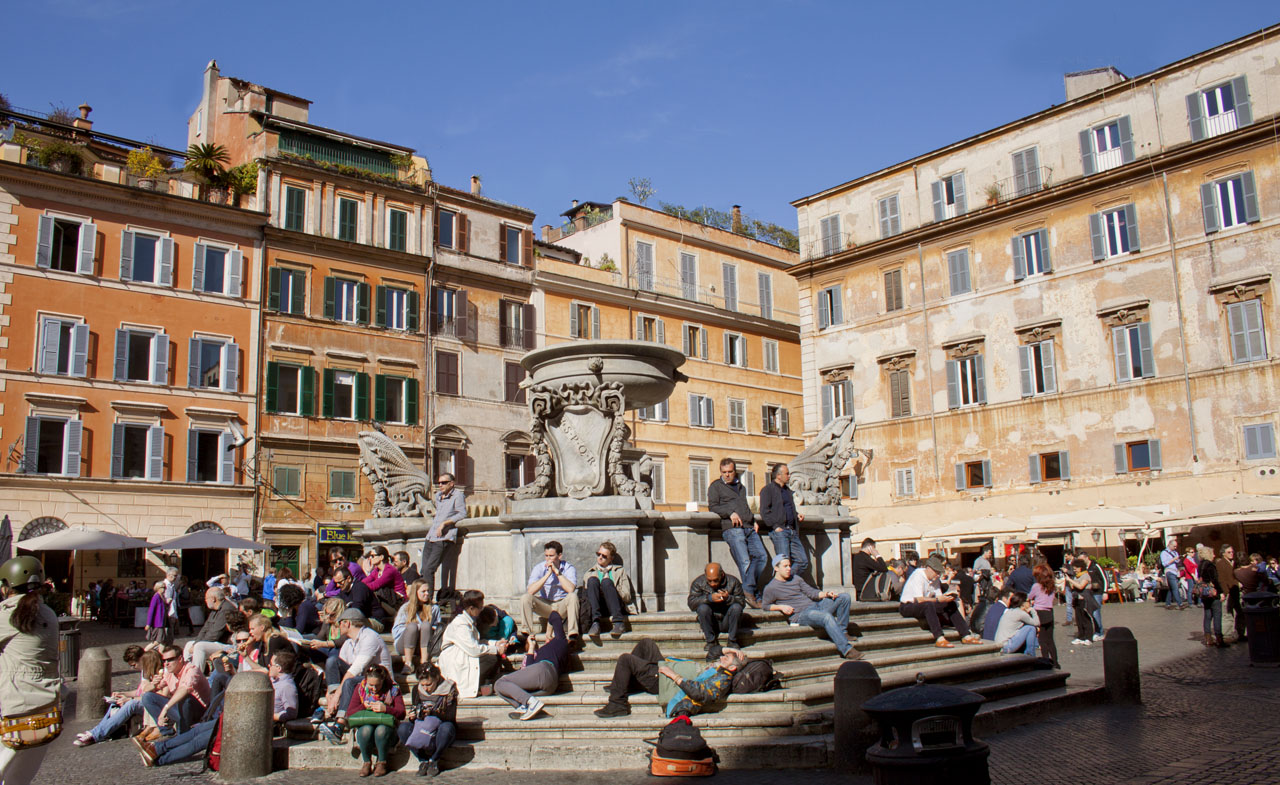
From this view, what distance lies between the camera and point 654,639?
1062 centimetres

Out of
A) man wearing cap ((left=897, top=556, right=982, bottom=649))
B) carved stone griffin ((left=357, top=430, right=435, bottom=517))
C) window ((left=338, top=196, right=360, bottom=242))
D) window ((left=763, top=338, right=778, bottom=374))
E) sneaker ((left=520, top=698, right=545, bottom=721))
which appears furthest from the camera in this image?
window ((left=763, top=338, right=778, bottom=374))

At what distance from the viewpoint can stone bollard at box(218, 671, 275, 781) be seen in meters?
8.84

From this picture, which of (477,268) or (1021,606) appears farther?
(477,268)

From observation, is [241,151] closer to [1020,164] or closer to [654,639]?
[1020,164]

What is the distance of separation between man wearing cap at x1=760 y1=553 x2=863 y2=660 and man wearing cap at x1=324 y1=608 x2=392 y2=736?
4.09m

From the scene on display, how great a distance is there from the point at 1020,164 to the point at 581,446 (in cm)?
2728

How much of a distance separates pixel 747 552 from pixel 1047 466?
78.1 feet

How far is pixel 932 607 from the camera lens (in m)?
12.8

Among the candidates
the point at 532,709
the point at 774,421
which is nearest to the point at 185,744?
the point at 532,709

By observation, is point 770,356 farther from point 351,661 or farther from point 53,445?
point 351,661

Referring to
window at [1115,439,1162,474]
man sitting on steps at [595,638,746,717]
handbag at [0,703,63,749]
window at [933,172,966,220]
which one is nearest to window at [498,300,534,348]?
window at [933,172,966,220]

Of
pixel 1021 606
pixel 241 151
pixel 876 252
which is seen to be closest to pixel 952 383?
pixel 876 252

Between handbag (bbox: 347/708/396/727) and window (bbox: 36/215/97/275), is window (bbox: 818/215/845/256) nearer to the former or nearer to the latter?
window (bbox: 36/215/97/275)

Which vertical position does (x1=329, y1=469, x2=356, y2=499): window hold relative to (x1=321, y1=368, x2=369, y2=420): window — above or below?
below
